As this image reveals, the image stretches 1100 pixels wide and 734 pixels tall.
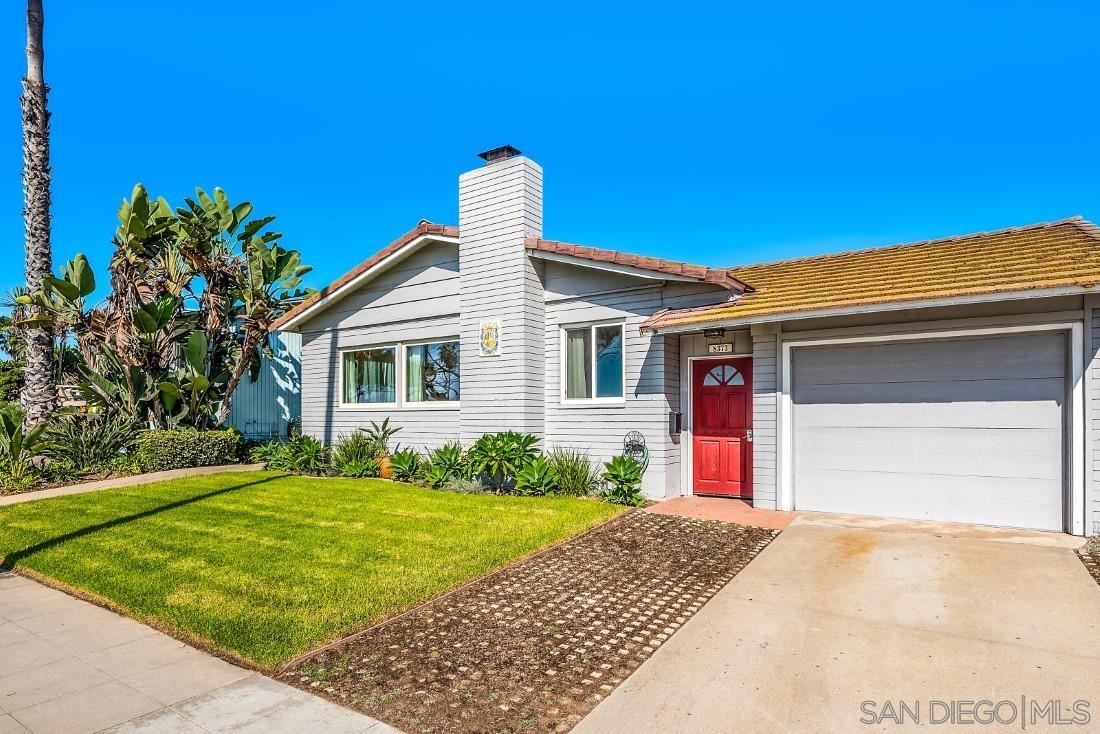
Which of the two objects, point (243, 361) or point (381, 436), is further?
point (243, 361)

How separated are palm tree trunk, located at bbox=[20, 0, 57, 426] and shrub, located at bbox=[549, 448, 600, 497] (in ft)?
36.6

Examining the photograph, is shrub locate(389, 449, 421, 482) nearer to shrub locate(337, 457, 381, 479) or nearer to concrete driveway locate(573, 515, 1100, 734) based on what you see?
shrub locate(337, 457, 381, 479)

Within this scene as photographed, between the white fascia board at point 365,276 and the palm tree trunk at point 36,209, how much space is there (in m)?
4.86

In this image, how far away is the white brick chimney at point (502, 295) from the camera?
35.9ft

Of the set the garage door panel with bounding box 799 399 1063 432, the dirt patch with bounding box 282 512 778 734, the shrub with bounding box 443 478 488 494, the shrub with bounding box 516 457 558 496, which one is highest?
the garage door panel with bounding box 799 399 1063 432

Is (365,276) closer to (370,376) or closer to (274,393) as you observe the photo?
(370,376)

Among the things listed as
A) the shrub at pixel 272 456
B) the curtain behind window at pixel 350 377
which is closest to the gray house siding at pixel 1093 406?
the curtain behind window at pixel 350 377

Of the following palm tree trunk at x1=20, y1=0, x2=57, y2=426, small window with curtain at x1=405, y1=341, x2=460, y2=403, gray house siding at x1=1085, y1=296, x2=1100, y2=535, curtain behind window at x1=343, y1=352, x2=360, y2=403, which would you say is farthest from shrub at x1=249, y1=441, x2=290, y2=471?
gray house siding at x1=1085, y1=296, x2=1100, y2=535

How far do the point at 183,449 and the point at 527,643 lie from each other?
38.0 feet

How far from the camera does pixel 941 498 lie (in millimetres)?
7832

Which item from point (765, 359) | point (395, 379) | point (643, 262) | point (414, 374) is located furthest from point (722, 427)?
point (395, 379)

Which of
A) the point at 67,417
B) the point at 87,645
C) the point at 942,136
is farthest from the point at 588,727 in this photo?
the point at 942,136

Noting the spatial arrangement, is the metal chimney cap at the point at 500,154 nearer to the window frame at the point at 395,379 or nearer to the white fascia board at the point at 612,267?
the white fascia board at the point at 612,267

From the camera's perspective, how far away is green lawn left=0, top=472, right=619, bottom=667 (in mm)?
5023
